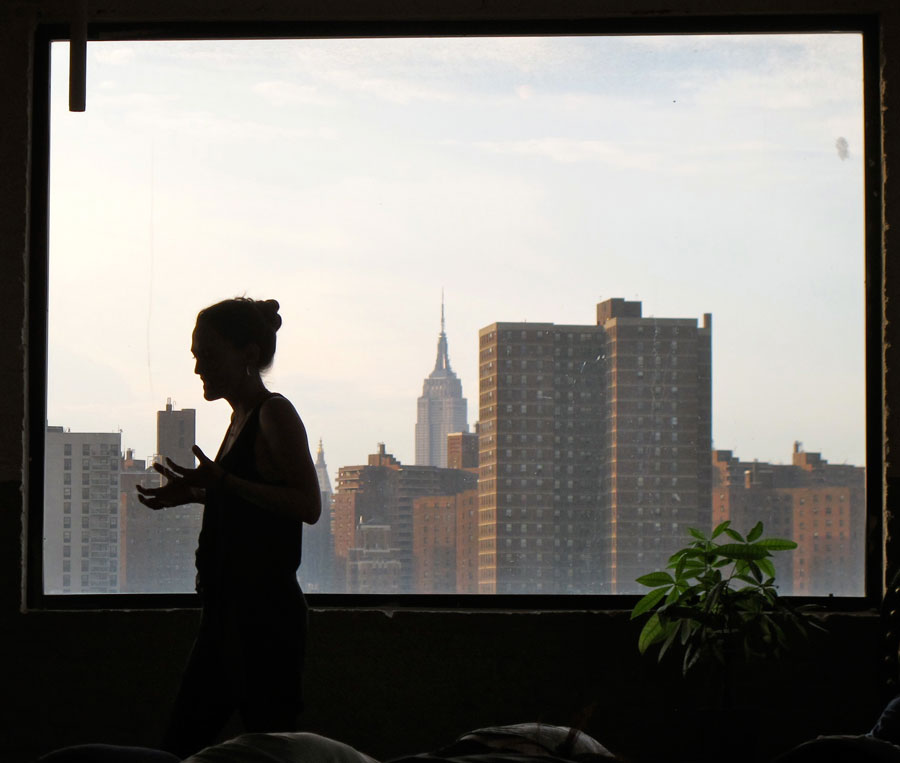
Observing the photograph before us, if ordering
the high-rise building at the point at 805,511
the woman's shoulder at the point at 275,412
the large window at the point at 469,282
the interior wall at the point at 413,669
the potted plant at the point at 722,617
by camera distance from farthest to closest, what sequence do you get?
the large window at the point at 469,282 → the high-rise building at the point at 805,511 → the interior wall at the point at 413,669 → the potted plant at the point at 722,617 → the woman's shoulder at the point at 275,412

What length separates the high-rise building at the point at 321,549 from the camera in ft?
12.6

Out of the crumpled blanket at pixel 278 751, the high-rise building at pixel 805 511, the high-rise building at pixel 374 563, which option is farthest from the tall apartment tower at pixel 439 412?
the crumpled blanket at pixel 278 751

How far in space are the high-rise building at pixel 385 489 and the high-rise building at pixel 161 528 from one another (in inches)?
20.0

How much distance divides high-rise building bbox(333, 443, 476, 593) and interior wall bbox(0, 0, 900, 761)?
352 millimetres

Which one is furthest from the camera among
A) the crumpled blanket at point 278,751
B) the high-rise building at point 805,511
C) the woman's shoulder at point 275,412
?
the high-rise building at point 805,511

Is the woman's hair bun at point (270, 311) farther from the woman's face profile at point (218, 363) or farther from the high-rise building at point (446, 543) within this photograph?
the high-rise building at point (446, 543)

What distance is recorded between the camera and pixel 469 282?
391 cm

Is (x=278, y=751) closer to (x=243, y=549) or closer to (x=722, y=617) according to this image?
(x=243, y=549)

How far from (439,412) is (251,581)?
1.75 metres

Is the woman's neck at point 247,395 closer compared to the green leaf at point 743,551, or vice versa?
the woman's neck at point 247,395

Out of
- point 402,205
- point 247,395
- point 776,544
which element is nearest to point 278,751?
point 247,395

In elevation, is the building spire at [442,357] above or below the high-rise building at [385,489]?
above

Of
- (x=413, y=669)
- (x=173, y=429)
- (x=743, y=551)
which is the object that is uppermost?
(x=173, y=429)

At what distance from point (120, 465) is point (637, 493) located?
69.8 inches
